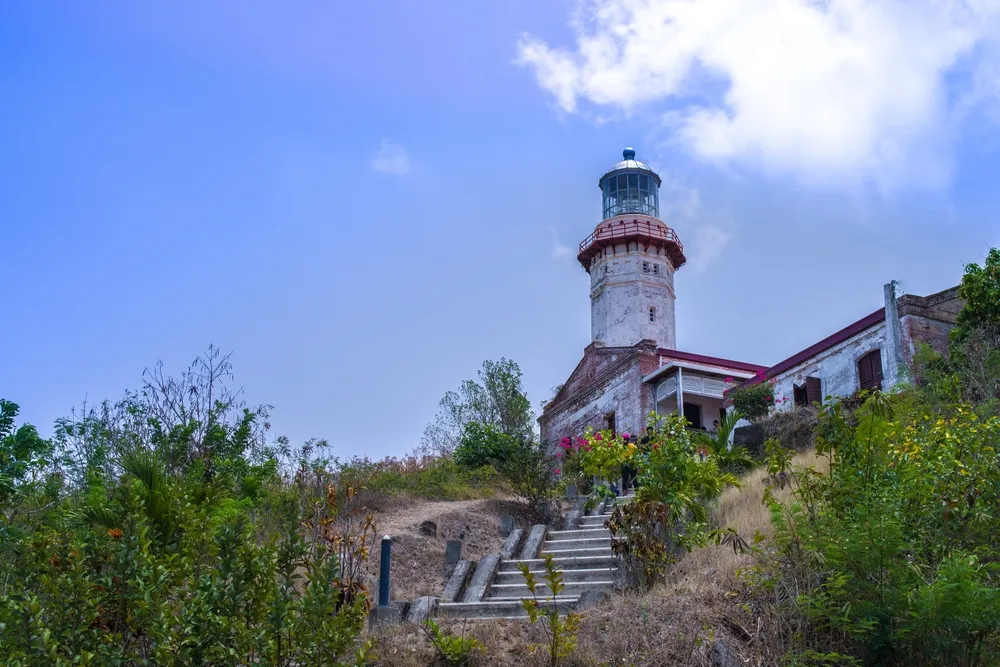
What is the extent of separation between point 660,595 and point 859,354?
13751 millimetres

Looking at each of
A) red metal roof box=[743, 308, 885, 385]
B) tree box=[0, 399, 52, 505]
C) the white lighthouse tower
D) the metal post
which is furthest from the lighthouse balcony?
tree box=[0, 399, 52, 505]

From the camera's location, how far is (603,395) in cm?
2897

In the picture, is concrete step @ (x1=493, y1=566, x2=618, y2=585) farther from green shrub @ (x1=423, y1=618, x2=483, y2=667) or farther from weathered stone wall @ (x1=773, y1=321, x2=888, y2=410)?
weathered stone wall @ (x1=773, y1=321, x2=888, y2=410)

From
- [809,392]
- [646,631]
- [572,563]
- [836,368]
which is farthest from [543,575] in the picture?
[809,392]

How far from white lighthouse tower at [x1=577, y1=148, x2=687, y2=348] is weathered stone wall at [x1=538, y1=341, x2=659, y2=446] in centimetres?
189

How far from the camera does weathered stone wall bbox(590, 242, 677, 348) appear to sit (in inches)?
1262

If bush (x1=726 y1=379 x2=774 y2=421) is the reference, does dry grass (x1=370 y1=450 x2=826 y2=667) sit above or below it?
below

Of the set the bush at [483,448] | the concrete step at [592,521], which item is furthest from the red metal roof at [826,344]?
the concrete step at [592,521]

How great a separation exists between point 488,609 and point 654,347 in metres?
17.9

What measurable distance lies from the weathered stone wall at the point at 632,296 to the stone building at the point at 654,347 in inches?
1.4

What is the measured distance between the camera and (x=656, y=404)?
26328 millimetres

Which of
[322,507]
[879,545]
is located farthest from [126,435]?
Answer: [879,545]

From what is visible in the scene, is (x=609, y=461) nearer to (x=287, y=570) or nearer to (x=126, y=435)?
(x=287, y=570)

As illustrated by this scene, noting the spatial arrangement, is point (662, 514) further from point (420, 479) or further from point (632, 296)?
point (632, 296)
